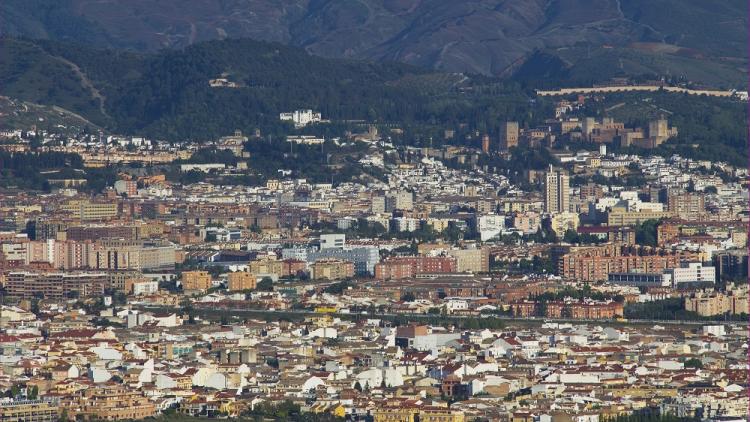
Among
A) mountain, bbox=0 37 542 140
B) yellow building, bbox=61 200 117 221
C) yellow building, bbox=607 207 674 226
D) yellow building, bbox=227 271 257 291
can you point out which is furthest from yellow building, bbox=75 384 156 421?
mountain, bbox=0 37 542 140

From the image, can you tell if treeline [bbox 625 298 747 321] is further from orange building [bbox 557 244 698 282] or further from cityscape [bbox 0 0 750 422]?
orange building [bbox 557 244 698 282]

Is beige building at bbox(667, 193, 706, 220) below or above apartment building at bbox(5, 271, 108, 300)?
above

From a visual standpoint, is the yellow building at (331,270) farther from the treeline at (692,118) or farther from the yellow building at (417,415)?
the yellow building at (417,415)

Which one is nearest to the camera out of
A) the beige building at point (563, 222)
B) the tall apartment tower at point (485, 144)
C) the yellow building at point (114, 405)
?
the yellow building at point (114, 405)

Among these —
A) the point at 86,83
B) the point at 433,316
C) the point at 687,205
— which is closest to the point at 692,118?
the point at 687,205

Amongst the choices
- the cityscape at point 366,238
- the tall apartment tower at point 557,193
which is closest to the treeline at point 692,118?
the cityscape at point 366,238

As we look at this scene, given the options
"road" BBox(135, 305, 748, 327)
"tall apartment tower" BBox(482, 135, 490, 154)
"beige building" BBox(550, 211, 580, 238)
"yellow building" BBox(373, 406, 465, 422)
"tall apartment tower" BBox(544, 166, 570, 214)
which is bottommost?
"yellow building" BBox(373, 406, 465, 422)

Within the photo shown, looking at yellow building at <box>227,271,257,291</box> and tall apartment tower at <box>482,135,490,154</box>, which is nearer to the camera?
yellow building at <box>227,271,257,291</box>

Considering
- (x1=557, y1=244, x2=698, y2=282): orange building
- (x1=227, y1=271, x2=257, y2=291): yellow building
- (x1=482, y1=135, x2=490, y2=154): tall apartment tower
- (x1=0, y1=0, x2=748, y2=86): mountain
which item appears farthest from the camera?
(x1=0, y1=0, x2=748, y2=86): mountain
